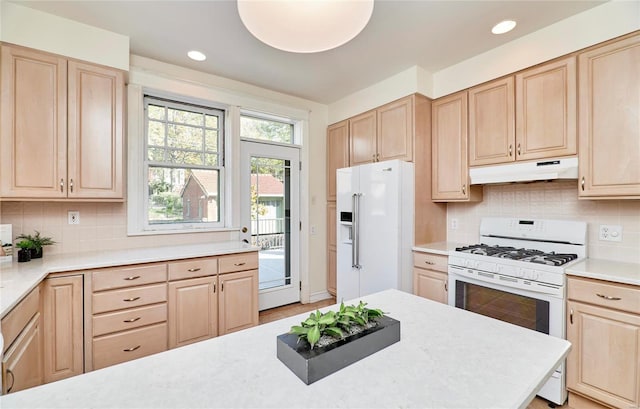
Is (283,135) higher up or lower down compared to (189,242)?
higher up

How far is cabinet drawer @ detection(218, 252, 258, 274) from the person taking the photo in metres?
2.59

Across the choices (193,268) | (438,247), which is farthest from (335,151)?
(193,268)

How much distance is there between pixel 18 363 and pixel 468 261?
113 inches

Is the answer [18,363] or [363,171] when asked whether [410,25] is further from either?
[18,363]

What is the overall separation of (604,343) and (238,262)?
104 inches

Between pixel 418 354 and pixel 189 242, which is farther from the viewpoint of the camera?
pixel 189 242

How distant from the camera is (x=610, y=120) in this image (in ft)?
6.45

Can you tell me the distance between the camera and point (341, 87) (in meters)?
3.42

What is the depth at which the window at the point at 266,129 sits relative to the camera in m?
3.46

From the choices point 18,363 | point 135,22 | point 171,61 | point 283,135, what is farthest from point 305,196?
point 18,363

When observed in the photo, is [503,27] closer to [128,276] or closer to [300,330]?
[300,330]

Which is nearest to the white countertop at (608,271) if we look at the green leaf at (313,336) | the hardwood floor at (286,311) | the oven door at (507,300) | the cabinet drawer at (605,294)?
the cabinet drawer at (605,294)

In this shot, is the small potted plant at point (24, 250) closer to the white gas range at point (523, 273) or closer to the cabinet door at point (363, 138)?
the cabinet door at point (363, 138)

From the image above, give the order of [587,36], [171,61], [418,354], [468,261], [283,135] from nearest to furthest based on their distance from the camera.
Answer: [418,354], [587,36], [468,261], [171,61], [283,135]
